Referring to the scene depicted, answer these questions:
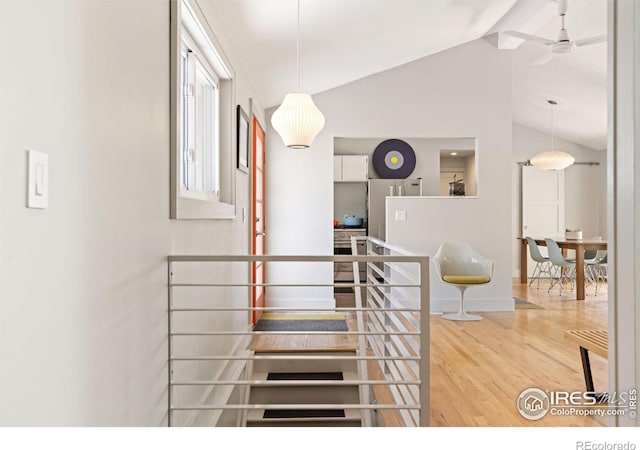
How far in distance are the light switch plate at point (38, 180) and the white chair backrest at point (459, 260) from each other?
4.63m

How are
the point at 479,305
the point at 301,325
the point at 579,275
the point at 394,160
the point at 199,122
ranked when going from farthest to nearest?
the point at 394,160 < the point at 579,275 < the point at 479,305 < the point at 301,325 < the point at 199,122

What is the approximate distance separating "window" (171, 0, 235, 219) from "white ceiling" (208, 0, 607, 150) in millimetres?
298

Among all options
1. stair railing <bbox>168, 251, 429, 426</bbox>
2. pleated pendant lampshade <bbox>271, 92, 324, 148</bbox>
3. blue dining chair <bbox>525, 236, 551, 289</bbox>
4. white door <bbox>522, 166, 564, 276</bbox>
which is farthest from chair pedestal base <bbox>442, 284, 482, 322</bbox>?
white door <bbox>522, 166, 564, 276</bbox>

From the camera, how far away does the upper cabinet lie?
7.46 m

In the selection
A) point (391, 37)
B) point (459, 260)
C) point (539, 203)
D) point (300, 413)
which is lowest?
point (300, 413)

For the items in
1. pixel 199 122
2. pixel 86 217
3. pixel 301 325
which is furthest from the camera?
pixel 301 325

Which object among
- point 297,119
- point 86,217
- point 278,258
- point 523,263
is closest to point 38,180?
point 86,217

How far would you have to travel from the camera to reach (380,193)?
24.6 ft

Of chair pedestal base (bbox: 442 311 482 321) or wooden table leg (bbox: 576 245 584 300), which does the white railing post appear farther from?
wooden table leg (bbox: 576 245 584 300)

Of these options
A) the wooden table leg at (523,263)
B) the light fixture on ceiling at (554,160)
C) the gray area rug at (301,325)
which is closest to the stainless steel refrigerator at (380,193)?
the light fixture on ceiling at (554,160)

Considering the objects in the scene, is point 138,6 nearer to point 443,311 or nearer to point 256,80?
point 256,80

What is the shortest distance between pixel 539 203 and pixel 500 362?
5671mm

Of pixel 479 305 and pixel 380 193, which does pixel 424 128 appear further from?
pixel 479 305
